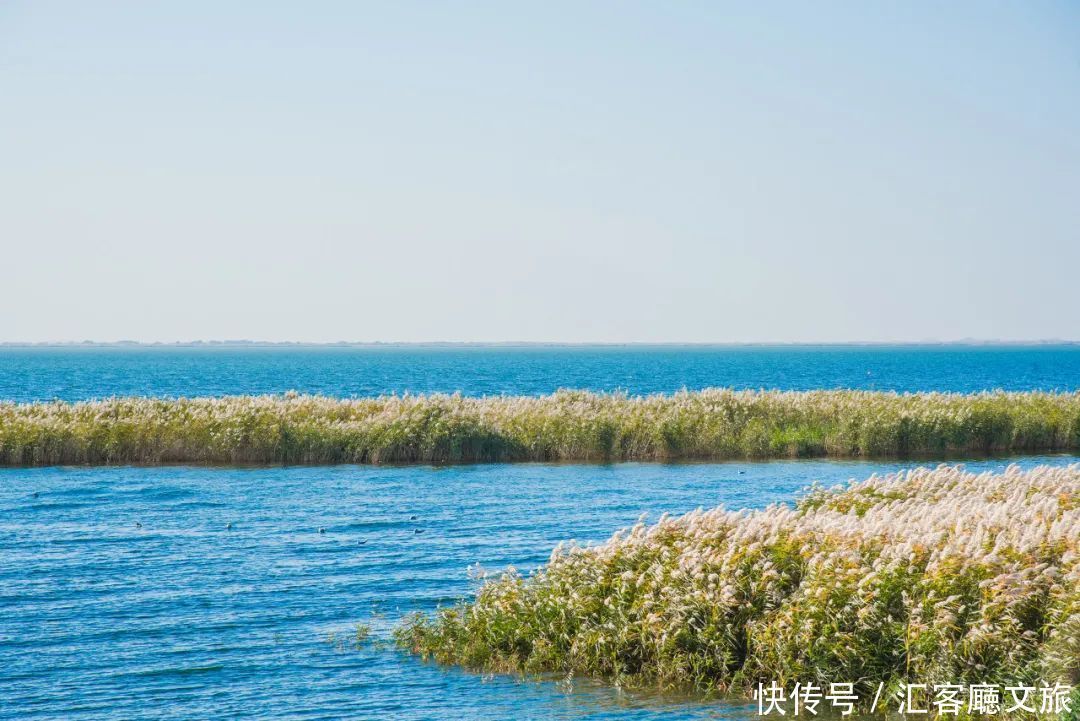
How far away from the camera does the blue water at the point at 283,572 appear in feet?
50.2

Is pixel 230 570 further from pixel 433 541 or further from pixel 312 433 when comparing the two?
pixel 312 433

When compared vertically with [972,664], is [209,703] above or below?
below

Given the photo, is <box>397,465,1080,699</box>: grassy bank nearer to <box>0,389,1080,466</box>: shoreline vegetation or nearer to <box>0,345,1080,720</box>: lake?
<box>0,345,1080,720</box>: lake

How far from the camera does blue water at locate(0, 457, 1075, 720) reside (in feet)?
50.2

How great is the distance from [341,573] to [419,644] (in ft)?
19.3

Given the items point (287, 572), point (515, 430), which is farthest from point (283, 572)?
point (515, 430)

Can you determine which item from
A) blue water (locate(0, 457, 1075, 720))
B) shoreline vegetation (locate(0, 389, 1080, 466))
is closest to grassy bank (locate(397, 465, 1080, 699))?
blue water (locate(0, 457, 1075, 720))

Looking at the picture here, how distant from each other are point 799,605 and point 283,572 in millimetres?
11869

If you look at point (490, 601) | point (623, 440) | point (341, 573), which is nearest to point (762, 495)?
point (623, 440)

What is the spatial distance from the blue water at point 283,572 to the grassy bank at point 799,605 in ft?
2.21

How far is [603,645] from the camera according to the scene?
51.7 ft

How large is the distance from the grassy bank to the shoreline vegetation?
82.0 feet

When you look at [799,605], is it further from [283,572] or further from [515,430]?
[515,430]

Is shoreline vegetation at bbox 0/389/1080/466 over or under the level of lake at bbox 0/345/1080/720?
over
